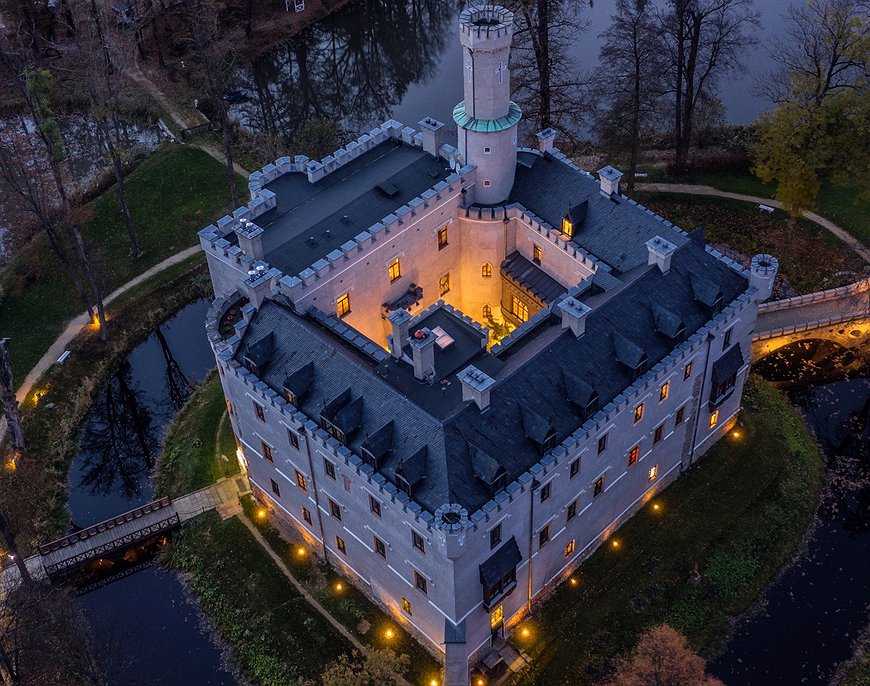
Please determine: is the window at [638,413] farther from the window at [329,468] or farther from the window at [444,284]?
the window at [444,284]

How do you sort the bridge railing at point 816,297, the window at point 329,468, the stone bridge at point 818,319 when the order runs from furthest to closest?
the bridge railing at point 816,297, the stone bridge at point 818,319, the window at point 329,468

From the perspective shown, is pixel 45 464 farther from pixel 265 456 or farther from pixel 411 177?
pixel 411 177

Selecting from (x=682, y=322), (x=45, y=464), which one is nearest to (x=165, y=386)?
(x=45, y=464)

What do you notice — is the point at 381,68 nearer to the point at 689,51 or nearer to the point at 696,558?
the point at 689,51

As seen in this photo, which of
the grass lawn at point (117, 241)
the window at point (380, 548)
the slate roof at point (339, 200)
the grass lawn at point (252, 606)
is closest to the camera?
the window at point (380, 548)

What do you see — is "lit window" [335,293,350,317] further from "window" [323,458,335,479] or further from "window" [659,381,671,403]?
"window" [659,381,671,403]

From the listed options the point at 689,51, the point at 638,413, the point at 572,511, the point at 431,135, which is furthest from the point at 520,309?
the point at 689,51

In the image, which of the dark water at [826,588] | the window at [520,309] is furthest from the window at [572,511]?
the window at [520,309]
